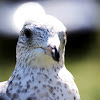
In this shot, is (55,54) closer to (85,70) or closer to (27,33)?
(27,33)

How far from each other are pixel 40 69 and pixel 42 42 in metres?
0.15

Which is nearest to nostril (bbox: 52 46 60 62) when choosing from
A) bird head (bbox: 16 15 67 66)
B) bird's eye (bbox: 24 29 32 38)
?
bird head (bbox: 16 15 67 66)

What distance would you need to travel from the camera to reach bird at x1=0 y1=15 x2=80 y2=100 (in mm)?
1537

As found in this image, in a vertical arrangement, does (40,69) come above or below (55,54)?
below

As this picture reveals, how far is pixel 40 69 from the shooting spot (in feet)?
5.24

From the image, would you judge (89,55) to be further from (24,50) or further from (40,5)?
(24,50)

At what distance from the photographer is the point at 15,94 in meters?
1.55

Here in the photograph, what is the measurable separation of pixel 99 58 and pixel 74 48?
0.55m

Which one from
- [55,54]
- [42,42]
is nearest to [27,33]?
[42,42]

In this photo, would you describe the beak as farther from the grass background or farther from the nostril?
the grass background

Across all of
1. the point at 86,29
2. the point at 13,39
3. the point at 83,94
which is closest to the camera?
the point at 83,94

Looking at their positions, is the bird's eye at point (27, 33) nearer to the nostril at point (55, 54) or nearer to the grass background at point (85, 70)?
the nostril at point (55, 54)

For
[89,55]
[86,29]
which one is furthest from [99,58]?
[86,29]

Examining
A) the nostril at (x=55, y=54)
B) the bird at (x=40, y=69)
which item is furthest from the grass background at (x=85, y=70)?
the nostril at (x=55, y=54)
